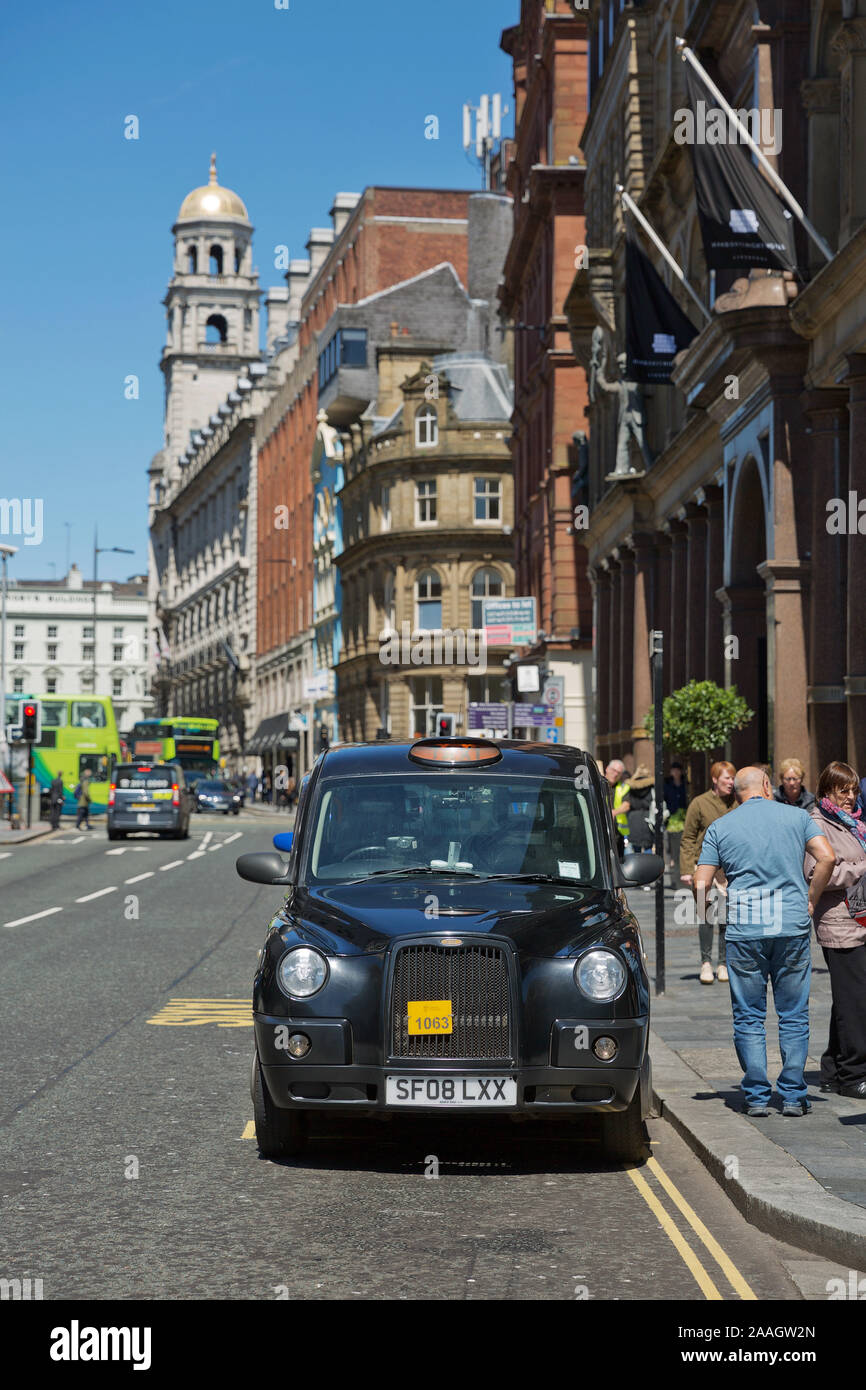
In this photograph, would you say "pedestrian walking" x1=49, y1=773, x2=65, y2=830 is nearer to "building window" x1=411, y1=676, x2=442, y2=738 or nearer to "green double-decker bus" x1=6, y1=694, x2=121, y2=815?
"green double-decker bus" x1=6, y1=694, x2=121, y2=815

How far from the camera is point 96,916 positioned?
22359 mm

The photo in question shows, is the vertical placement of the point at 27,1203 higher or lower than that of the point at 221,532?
lower

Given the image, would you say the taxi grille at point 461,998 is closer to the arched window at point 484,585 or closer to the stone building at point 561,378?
the stone building at point 561,378

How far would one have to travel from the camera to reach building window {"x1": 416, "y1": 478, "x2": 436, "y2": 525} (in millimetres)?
75375

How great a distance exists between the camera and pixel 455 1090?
790cm

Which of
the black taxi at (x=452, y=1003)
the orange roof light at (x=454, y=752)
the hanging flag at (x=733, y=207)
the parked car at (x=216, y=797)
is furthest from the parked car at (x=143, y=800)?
the black taxi at (x=452, y=1003)

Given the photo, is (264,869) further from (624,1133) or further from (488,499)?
(488,499)

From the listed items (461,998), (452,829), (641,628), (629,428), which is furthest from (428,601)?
(461,998)

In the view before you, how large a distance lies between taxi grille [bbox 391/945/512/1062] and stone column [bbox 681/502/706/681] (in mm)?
23828

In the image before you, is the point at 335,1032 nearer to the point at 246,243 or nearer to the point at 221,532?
the point at 221,532

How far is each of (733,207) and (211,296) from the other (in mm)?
133803

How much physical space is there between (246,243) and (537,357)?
10221 cm

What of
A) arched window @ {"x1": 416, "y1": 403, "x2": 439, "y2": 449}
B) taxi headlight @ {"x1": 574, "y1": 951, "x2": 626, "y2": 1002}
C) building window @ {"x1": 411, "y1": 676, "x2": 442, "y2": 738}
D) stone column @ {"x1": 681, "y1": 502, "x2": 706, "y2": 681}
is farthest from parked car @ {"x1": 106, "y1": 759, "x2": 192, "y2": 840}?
taxi headlight @ {"x1": 574, "y1": 951, "x2": 626, "y2": 1002}
